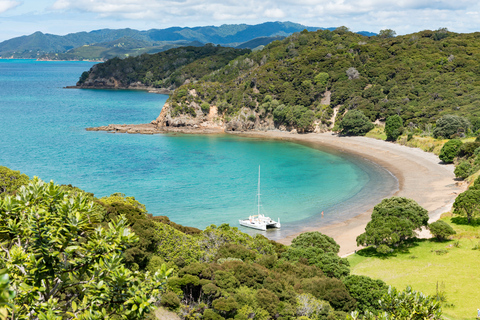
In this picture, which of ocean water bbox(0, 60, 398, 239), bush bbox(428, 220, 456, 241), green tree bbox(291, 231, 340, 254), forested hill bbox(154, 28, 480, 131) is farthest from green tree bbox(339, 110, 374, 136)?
green tree bbox(291, 231, 340, 254)

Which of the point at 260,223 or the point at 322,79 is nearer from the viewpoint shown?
the point at 260,223

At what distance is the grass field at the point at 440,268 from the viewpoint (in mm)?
21328

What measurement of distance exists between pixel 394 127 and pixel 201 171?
4029cm

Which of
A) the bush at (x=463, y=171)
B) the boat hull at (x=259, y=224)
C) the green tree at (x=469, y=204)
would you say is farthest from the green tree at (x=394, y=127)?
the boat hull at (x=259, y=224)

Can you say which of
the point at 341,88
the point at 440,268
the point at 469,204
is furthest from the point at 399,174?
the point at 341,88

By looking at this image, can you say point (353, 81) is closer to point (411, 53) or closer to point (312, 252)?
point (411, 53)

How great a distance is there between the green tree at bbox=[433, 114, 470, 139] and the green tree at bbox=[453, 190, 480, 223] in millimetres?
37994

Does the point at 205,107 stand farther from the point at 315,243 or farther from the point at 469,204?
the point at 315,243

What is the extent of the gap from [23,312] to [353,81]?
97.2 metres

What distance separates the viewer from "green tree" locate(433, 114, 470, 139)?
224 feet

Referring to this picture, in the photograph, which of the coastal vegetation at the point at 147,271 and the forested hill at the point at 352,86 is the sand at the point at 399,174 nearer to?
the forested hill at the point at 352,86

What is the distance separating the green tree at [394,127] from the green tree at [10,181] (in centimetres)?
6503

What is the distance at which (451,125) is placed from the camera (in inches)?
2685

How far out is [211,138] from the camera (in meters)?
88.9
